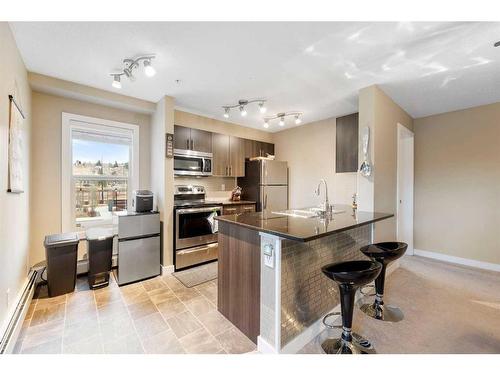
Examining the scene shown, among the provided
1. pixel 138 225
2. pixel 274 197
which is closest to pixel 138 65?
pixel 138 225

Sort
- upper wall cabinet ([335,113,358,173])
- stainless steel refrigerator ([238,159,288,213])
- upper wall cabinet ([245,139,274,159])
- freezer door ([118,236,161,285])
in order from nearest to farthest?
1. freezer door ([118,236,161,285])
2. upper wall cabinet ([335,113,358,173])
3. stainless steel refrigerator ([238,159,288,213])
4. upper wall cabinet ([245,139,274,159])

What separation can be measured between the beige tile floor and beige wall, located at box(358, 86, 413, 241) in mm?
2256

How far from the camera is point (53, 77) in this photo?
2.68m

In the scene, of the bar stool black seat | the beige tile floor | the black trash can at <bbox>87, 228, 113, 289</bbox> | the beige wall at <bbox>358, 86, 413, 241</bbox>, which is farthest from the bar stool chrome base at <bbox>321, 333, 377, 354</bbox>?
the black trash can at <bbox>87, 228, 113, 289</bbox>

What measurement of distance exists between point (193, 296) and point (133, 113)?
294 centimetres

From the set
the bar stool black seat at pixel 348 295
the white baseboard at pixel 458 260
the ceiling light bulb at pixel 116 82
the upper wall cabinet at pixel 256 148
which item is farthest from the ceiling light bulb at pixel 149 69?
the white baseboard at pixel 458 260

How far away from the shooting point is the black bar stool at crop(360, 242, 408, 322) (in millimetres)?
2121

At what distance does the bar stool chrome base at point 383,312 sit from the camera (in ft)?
7.10

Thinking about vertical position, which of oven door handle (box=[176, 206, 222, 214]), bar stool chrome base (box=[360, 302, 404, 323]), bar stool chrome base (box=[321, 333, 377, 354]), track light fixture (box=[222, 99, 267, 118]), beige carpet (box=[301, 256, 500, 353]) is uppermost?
track light fixture (box=[222, 99, 267, 118])

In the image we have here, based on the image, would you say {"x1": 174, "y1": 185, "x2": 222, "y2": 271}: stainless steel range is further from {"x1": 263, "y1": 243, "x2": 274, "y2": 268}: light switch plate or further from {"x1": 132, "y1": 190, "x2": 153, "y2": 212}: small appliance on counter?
{"x1": 263, "y1": 243, "x2": 274, "y2": 268}: light switch plate

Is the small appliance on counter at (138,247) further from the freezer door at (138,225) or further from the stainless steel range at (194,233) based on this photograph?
the stainless steel range at (194,233)

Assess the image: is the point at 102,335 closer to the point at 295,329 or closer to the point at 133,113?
the point at 295,329

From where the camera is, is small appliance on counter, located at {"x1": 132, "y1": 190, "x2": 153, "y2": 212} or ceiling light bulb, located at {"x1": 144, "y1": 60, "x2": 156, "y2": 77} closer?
ceiling light bulb, located at {"x1": 144, "y1": 60, "x2": 156, "y2": 77}
